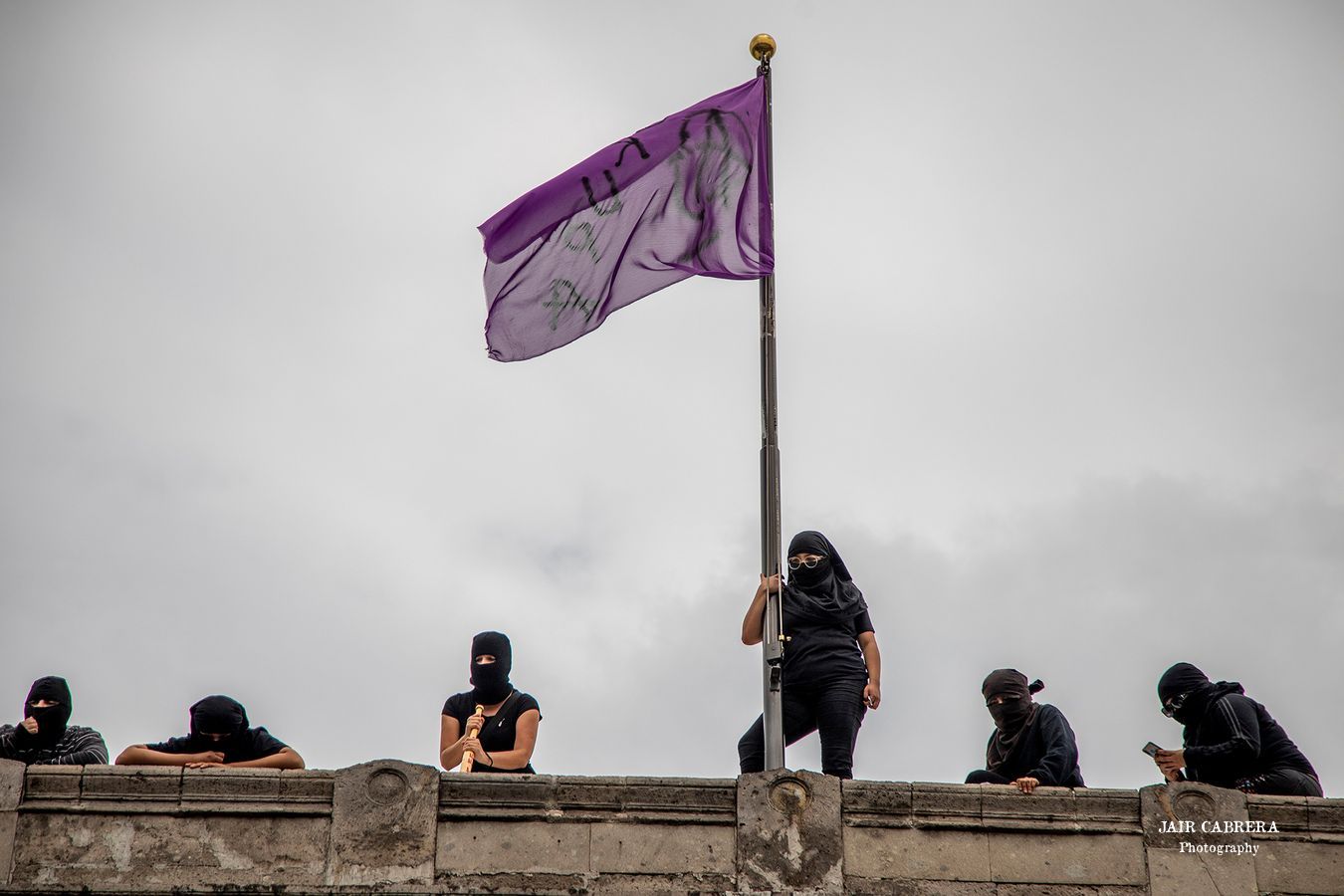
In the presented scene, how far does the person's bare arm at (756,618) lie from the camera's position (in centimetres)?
1059

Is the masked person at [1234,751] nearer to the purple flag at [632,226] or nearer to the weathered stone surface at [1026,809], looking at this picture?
the weathered stone surface at [1026,809]

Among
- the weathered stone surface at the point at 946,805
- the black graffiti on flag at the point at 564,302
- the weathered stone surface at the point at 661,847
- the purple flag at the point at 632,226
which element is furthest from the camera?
the black graffiti on flag at the point at 564,302

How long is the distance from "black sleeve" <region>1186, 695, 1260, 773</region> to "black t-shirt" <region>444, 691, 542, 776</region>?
4083mm

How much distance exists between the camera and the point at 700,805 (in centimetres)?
962

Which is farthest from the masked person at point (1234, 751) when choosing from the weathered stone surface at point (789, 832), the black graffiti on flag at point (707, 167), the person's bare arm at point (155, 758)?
the person's bare arm at point (155, 758)

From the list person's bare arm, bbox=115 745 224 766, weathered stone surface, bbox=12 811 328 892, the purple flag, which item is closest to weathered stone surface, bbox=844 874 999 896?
weathered stone surface, bbox=12 811 328 892

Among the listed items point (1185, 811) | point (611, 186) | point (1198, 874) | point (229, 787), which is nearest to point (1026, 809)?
point (1185, 811)

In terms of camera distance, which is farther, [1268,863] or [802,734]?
[802,734]

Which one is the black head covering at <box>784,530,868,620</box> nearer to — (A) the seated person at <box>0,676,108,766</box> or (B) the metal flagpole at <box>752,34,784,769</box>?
(B) the metal flagpole at <box>752,34,784,769</box>

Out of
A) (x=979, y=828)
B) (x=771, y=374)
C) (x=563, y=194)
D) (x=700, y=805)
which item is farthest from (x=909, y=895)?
(x=563, y=194)

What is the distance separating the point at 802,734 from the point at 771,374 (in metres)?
2.51

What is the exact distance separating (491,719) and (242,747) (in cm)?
152

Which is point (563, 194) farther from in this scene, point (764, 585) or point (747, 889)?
point (747, 889)

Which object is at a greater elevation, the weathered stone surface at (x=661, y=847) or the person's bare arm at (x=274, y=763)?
the person's bare arm at (x=274, y=763)
